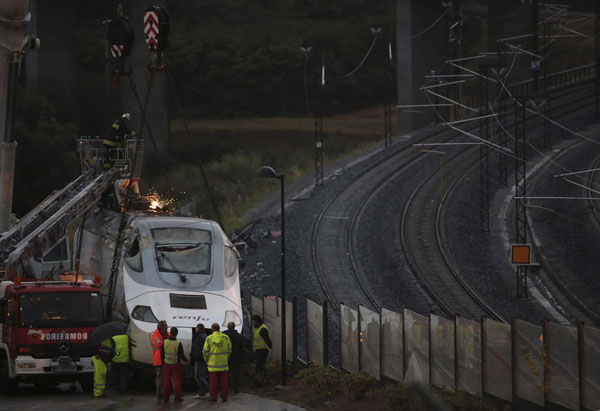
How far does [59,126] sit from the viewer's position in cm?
7081

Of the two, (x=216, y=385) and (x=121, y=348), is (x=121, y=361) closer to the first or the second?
(x=121, y=348)

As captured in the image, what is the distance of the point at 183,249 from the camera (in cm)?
2870

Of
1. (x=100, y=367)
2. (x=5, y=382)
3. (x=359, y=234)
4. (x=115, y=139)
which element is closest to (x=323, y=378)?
(x=100, y=367)

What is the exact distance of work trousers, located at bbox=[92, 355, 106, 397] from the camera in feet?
83.2

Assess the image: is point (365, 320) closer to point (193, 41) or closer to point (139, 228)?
point (139, 228)

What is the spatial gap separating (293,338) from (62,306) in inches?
235

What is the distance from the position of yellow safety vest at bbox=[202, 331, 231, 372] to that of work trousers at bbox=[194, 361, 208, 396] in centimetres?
77

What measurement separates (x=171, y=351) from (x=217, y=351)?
1.07 metres

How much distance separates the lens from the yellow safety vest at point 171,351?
78.7ft

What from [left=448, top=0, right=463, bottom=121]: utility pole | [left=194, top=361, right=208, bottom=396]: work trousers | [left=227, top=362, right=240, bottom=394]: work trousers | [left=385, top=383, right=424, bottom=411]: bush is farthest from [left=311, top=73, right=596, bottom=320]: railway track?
[left=385, top=383, right=424, bottom=411]: bush

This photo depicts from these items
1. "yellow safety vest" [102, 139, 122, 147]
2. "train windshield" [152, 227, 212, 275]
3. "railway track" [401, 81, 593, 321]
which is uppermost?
"yellow safety vest" [102, 139, 122, 147]

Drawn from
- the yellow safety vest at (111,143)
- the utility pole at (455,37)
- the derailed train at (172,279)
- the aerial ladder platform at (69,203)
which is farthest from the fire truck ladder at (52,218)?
the utility pole at (455,37)

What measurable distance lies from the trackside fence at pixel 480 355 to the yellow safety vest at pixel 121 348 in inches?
190

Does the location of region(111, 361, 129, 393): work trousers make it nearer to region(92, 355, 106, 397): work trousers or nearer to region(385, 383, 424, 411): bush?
region(92, 355, 106, 397): work trousers
